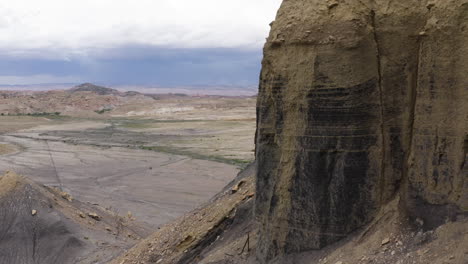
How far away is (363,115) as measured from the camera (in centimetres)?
1128

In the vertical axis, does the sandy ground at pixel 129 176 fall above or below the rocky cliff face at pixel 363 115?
below

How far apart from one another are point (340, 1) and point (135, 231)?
74.1ft

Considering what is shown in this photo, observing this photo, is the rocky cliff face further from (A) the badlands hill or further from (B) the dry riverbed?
(A) the badlands hill

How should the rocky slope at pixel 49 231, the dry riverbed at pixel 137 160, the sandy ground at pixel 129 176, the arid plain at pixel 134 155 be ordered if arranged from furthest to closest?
the arid plain at pixel 134 155, the dry riverbed at pixel 137 160, the sandy ground at pixel 129 176, the rocky slope at pixel 49 231

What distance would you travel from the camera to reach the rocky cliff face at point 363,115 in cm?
1023

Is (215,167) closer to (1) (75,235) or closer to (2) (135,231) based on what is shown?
(2) (135,231)

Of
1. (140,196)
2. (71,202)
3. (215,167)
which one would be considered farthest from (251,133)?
(71,202)

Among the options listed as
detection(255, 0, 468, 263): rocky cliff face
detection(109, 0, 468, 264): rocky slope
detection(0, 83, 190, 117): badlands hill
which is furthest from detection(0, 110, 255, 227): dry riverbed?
detection(0, 83, 190, 117): badlands hill

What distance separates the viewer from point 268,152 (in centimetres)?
1290

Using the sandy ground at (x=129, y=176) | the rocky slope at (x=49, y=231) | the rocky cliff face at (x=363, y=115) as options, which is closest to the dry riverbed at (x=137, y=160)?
the sandy ground at (x=129, y=176)

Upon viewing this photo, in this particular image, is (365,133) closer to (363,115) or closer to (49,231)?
(363,115)

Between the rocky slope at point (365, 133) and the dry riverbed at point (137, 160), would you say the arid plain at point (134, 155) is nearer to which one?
the dry riverbed at point (137, 160)

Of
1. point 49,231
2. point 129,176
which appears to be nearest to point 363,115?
point 49,231

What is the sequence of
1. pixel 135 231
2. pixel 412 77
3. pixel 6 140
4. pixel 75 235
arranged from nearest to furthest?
pixel 412 77 < pixel 75 235 < pixel 135 231 < pixel 6 140
